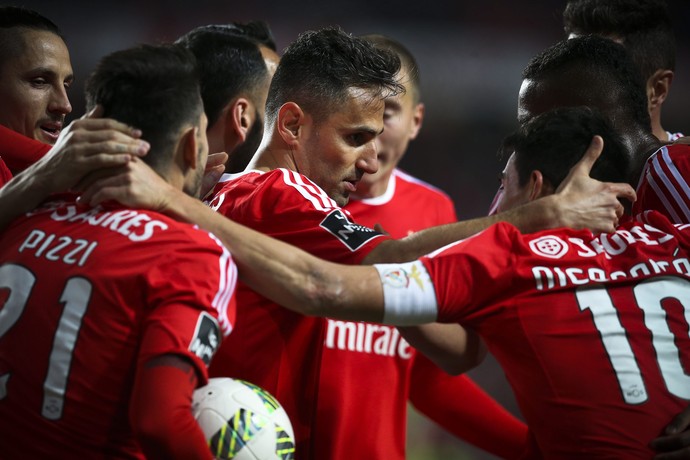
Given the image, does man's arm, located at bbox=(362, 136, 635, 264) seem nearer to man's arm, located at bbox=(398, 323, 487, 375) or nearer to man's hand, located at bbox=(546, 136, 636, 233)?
man's hand, located at bbox=(546, 136, 636, 233)

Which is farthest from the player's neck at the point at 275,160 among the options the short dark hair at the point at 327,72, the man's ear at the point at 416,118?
the man's ear at the point at 416,118

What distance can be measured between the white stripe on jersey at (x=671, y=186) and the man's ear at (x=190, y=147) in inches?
77.4

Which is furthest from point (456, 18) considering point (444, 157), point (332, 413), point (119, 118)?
point (119, 118)

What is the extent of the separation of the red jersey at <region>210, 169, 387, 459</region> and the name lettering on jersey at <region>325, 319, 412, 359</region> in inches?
19.1

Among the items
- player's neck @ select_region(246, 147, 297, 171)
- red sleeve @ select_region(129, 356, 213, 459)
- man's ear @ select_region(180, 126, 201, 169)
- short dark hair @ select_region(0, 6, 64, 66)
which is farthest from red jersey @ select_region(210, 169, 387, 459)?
short dark hair @ select_region(0, 6, 64, 66)

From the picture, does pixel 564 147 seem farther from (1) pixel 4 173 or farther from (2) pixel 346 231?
(1) pixel 4 173

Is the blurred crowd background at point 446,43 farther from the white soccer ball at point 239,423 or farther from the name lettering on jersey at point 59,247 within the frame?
the name lettering on jersey at point 59,247

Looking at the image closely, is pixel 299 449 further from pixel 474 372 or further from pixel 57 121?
pixel 474 372

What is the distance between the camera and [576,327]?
2.86 metres

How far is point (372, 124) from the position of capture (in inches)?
148

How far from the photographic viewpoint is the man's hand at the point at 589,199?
3.14 metres

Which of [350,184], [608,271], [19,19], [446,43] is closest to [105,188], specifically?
[350,184]

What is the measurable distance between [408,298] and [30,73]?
9.17 ft

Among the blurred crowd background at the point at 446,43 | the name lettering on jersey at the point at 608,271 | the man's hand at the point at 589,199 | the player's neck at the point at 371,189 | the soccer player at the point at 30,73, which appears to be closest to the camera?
the name lettering on jersey at the point at 608,271
